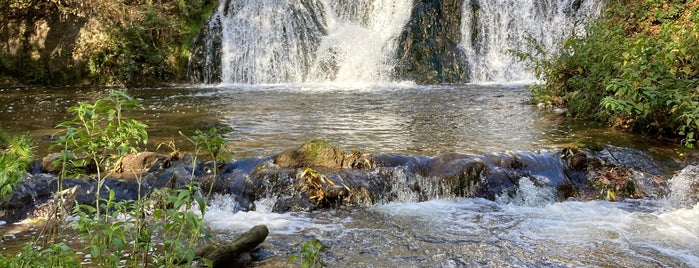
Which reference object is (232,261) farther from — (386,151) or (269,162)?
(386,151)

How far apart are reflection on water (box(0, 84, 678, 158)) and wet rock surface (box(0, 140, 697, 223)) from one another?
2.46ft

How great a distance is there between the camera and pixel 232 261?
473cm

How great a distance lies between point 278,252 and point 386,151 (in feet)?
10.2

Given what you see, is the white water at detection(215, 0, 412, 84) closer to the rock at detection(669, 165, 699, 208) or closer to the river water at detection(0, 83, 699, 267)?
the river water at detection(0, 83, 699, 267)

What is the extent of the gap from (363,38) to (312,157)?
→ 39.5 feet

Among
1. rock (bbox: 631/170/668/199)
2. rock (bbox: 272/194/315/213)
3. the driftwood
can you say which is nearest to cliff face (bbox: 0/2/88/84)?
rock (bbox: 272/194/315/213)

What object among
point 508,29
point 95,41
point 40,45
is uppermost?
point 508,29

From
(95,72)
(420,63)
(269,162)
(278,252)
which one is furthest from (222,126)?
(95,72)

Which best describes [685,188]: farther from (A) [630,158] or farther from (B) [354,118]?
(B) [354,118]

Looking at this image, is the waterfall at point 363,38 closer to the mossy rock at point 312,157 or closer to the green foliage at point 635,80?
the green foliage at point 635,80

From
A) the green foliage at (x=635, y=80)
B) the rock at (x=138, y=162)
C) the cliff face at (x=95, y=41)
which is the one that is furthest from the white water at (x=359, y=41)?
the rock at (x=138, y=162)

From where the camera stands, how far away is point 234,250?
15.4 feet

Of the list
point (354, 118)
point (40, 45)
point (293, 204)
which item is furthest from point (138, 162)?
point (40, 45)

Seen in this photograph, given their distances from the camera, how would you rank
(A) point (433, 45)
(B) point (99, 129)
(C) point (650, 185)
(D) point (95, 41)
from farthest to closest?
(D) point (95, 41)
(A) point (433, 45)
(C) point (650, 185)
(B) point (99, 129)
